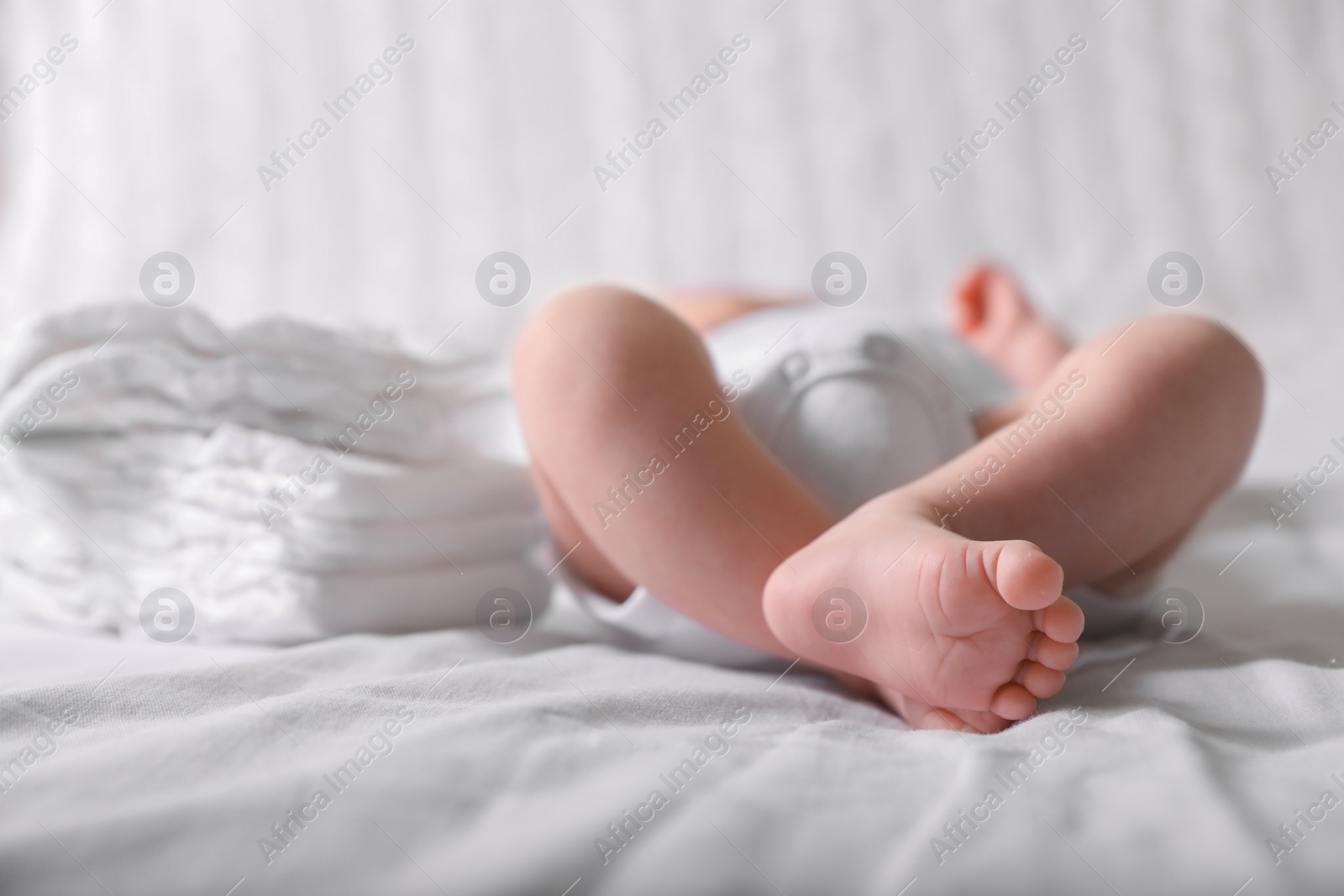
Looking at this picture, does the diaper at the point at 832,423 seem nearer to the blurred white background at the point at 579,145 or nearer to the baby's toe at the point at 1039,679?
the baby's toe at the point at 1039,679

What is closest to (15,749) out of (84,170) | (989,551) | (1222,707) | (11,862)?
(11,862)

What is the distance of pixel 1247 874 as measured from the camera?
342 millimetres

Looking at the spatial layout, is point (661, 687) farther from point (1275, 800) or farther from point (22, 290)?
point (22, 290)

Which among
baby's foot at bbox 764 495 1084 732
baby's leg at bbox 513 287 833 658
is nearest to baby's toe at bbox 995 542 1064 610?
baby's foot at bbox 764 495 1084 732

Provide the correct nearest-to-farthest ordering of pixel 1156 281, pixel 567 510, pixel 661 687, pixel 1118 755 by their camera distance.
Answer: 1. pixel 1118 755
2. pixel 661 687
3. pixel 567 510
4. pixel 1156 281

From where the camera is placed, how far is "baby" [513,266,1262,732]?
0.50 meters

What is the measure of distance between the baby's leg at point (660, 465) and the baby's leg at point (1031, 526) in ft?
0.18

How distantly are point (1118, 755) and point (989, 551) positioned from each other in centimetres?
11

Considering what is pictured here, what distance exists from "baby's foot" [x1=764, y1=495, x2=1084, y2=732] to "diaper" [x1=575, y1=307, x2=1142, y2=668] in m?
0.10

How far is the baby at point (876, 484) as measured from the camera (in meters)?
0.50

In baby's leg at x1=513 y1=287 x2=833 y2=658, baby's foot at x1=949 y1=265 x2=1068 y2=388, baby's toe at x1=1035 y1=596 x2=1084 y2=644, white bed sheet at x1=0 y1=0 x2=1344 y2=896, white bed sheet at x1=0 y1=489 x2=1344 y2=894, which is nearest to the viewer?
white bed sheet at x1=0 y1=489 x2=1344 y2=894

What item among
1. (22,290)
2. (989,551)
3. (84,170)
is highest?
(84,170)

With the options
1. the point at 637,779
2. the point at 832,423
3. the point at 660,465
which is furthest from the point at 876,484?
the point at 637,779

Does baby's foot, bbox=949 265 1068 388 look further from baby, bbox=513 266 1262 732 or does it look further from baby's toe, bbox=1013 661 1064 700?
baby's toe, bbox=1013 661 1064 700
